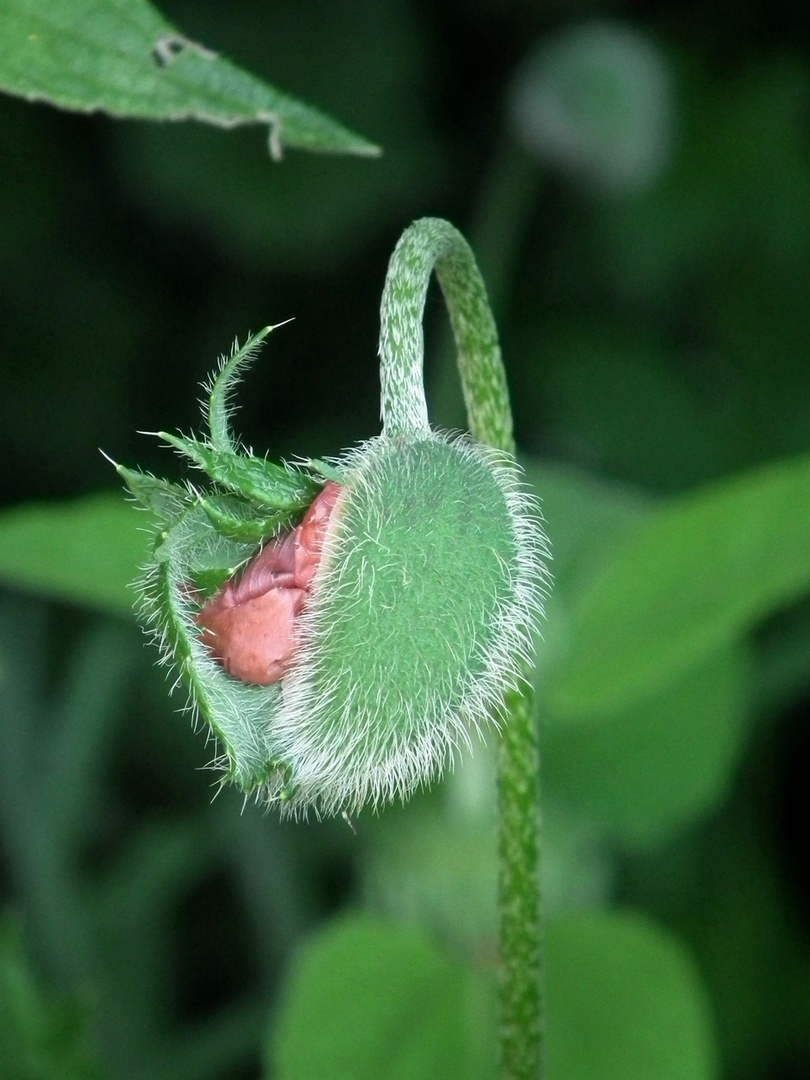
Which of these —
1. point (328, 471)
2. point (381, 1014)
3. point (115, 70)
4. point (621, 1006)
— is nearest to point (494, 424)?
point (328, 471)

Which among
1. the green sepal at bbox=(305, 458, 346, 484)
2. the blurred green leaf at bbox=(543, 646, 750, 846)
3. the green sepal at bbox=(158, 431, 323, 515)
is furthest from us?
the blurred green leaf at bbox=(543, 646, 750, 846)

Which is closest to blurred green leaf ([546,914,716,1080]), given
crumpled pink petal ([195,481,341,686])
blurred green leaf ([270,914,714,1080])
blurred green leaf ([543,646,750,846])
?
blurred green leaf ([270,914,714,1080])

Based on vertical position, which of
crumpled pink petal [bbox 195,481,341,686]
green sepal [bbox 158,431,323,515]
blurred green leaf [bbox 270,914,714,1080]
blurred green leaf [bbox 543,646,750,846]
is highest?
green sepal [bbox 158,431,323,515]

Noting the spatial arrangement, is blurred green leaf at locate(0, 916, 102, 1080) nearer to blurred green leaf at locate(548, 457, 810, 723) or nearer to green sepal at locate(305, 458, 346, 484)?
blurred green leaf at locate(548, 457, 810, 723)

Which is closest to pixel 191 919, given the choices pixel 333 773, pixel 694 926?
pixel 694 926

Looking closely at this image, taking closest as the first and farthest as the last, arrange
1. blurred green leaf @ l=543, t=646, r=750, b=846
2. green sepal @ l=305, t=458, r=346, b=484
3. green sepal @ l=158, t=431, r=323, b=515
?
1. green sepal @ l=158, t=431, r=323, b=515
2. green sepal @ l=305, t=458, r=346, b=484
3. blurred green leaf @ l=543, t=646, r=750, b=846

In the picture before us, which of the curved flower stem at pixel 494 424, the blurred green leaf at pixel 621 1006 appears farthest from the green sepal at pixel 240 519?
the blurred green leaf at pixel 621 1006

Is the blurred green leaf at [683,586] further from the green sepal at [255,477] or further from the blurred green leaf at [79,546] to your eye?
the green sepal at [255,477]
